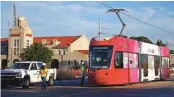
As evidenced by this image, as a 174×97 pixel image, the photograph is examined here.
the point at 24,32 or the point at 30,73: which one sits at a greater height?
the point at 24,32

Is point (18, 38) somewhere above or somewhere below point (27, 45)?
above

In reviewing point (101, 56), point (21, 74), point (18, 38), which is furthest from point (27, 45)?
point (101, 56)

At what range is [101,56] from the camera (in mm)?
27750

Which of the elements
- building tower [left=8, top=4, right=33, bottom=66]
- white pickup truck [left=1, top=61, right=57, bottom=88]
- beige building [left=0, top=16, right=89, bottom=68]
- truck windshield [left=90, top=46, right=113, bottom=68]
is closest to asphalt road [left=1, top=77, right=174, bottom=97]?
white pickup truck [left=1, top=61, right=57, bottom=88]

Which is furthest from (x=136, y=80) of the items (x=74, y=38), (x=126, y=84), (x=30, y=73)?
(x=74, y=38)

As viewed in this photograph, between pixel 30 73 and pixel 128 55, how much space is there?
6.88 m

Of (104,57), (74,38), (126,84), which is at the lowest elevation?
(126,84)

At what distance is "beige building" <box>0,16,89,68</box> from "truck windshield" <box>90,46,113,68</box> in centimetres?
6175

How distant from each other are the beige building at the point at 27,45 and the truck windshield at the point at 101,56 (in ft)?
203

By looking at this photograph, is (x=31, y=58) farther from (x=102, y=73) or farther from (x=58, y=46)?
(x=102, y=73)

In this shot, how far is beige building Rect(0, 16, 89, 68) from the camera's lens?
95062 mm

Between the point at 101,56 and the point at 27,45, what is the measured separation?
71767 mm

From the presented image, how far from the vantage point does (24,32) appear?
9619 centimetres

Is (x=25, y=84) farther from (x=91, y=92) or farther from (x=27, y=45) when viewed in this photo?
(x=27, y=45)
